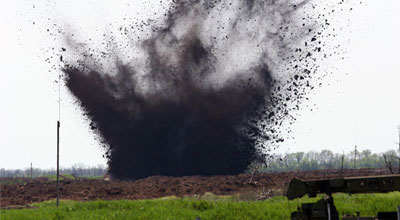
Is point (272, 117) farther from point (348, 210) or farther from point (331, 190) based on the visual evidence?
point (331, 190)

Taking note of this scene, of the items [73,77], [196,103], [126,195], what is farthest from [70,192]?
[196,103]

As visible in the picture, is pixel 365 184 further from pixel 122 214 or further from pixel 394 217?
pixel 122 214

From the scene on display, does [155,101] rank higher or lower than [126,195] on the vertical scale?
higher

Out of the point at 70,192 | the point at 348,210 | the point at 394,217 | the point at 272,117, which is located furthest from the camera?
the point at 272,117

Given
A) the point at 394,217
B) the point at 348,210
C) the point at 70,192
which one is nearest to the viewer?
the point at 394,217

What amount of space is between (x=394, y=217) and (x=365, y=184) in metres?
0.90

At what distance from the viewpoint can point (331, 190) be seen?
33.4ft

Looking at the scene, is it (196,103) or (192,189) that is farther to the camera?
(196,103)

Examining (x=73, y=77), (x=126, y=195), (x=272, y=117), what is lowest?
(x=126, y=195)

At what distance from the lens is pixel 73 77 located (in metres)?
59.0

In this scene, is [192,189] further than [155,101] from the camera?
No

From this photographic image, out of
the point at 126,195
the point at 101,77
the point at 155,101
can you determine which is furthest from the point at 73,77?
the point at 126,195

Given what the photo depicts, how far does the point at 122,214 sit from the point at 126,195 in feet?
68.0

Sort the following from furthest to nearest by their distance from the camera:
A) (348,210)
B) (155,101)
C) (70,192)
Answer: (155,101), (70,192), (348,210)
